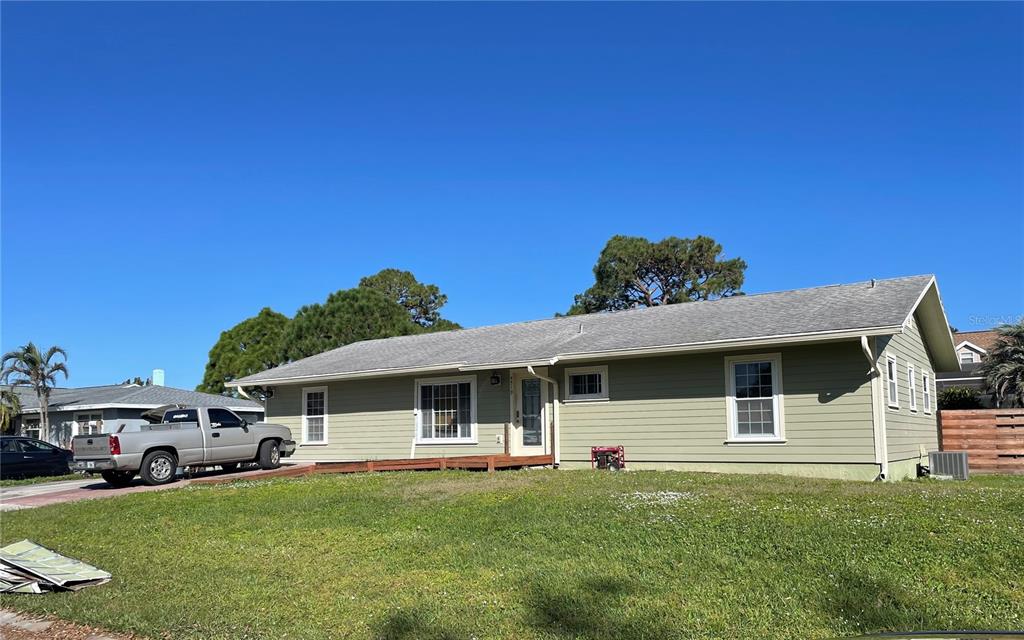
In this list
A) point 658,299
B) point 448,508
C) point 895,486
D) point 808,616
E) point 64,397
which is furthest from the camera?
point 658,299

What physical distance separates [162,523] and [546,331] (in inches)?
464

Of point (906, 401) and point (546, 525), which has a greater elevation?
point (906, 401)

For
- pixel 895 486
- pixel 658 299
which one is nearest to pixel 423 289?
pixel 658 299

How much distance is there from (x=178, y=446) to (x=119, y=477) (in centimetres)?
136

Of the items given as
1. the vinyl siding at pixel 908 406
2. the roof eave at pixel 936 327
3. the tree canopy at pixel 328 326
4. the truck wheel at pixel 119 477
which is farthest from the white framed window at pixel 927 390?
the tree canopy at pixel 328 326

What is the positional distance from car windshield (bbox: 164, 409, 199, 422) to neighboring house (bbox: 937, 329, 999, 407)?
19353mm

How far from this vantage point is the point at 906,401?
54.1 ft

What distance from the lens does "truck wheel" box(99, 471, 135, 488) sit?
17109 mm

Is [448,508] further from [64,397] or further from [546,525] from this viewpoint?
[64,397]

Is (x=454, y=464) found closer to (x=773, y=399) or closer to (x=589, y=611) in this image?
(x=773, y=399)

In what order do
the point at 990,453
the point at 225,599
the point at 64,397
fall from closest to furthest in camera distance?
the point at 225,599 < the point at 990,453 < the point at 64,397

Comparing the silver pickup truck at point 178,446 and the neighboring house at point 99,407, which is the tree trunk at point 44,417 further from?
the silver pickup truck at point 178,446

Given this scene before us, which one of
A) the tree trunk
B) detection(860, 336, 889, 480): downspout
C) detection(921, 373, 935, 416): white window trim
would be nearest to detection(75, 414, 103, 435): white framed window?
the tree trunk

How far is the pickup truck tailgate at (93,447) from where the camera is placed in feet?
54.3
